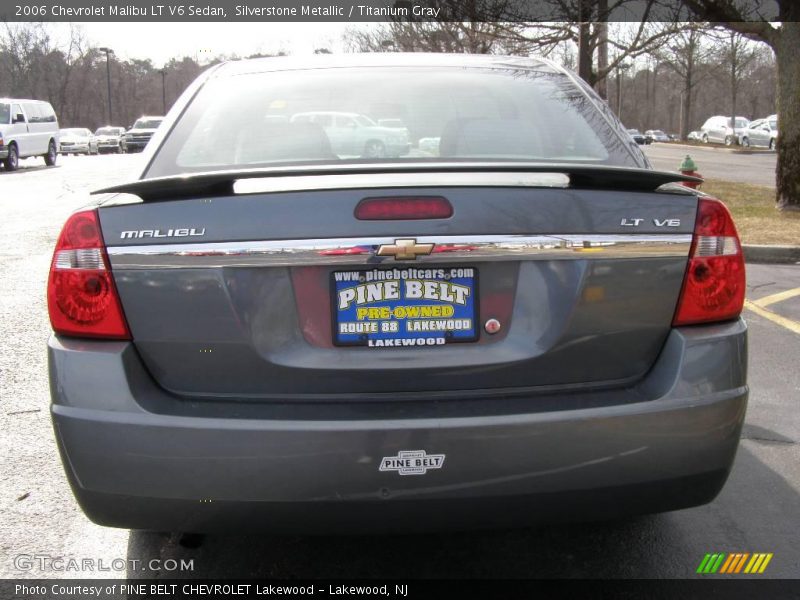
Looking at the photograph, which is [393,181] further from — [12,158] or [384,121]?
[12,158]

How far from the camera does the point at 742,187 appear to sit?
18.7m

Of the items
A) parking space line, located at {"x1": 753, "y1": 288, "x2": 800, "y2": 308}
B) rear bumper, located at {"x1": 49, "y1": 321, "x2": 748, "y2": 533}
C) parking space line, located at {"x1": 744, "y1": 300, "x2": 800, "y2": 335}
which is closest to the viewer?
rear bumper, located at {"x1": 49, "y1": 321, "x2": 748, "y2": 533}

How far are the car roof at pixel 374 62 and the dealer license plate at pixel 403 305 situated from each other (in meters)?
1.43

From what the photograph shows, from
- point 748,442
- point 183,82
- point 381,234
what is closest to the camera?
point 381,234

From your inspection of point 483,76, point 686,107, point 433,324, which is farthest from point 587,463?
point 686,107

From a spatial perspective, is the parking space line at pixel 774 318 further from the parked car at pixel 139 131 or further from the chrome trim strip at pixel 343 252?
the parked car at pixel 139 131

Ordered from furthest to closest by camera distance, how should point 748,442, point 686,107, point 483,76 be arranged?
point 686,107, point 748,442, point 483,76

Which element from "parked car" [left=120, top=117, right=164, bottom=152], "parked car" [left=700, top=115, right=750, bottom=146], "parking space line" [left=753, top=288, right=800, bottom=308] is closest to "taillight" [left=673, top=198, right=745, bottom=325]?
"parking space line" [left=753, top=288, right=800, bottom=308]

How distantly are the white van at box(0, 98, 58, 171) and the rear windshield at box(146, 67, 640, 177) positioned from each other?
25.7 m

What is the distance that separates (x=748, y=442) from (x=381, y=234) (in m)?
2.59

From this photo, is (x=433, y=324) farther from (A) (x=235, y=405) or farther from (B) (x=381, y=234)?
(A) (x=235, y=405)

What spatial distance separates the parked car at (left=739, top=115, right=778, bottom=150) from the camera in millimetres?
45359

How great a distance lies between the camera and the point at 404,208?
2221 millimetres

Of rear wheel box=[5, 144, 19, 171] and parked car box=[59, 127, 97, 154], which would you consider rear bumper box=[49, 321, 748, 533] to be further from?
parked car box=[59, 127, 97, 154]
